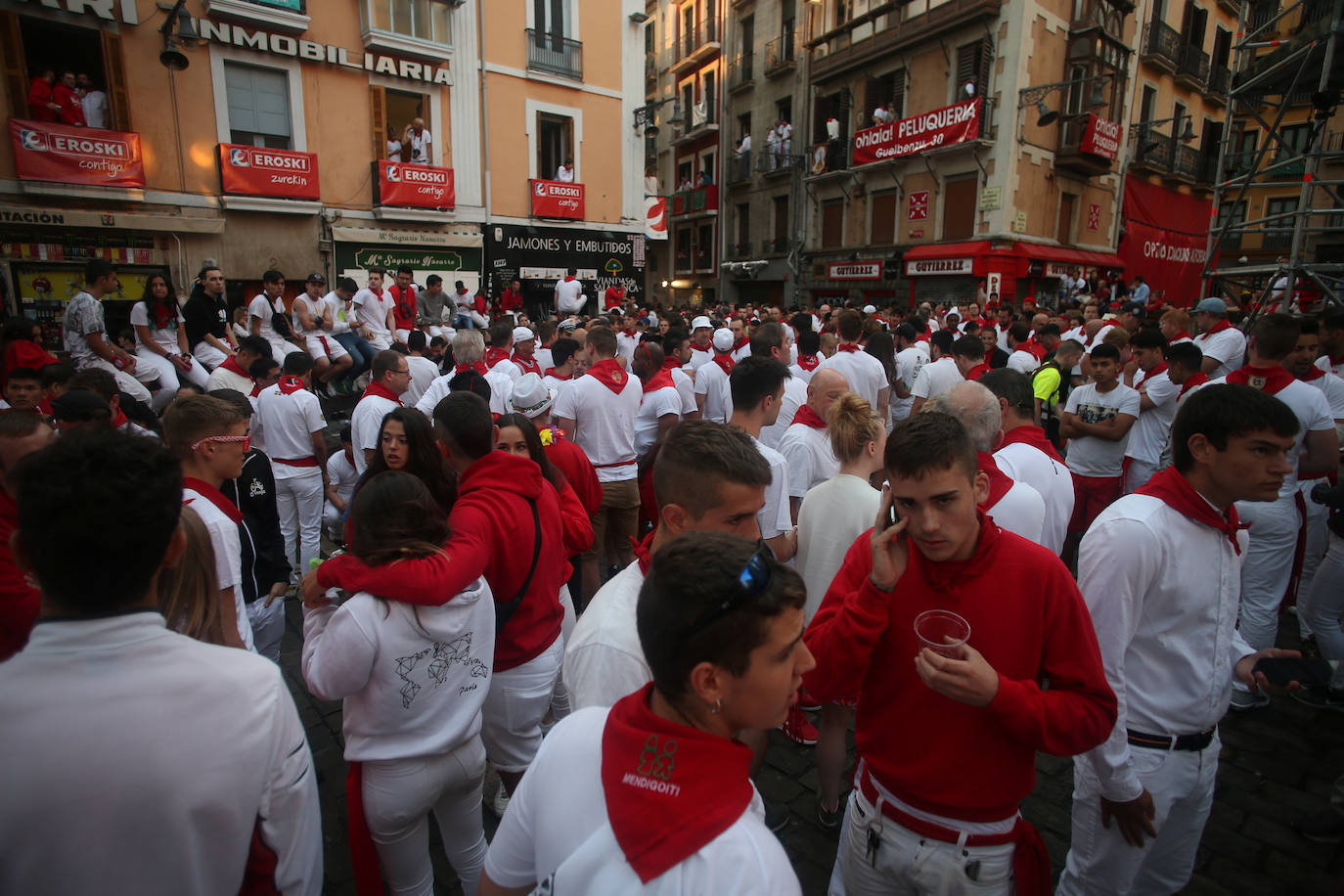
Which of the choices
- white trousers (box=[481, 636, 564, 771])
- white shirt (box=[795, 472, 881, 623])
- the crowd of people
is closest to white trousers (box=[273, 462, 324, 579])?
the crowd of people

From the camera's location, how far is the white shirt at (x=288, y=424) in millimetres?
5371

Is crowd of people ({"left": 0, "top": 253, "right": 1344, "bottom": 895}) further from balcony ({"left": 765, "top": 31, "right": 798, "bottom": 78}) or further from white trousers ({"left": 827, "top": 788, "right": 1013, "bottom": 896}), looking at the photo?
balcony ({"left": 765, "top": 31, "right": 798, "bottom": 78})

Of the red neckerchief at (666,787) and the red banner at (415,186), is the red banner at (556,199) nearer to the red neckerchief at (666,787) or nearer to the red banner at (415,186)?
the red banner at (415,186)

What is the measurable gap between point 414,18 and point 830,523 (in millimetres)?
19158

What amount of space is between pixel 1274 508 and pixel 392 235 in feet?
59.8

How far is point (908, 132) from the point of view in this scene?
72.1ft

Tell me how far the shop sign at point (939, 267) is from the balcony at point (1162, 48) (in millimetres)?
9792

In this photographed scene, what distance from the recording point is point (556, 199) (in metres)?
20.3

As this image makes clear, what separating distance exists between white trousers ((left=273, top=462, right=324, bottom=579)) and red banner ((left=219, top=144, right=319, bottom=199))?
13244 mm

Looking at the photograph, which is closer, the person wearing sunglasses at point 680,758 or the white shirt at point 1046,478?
the person wearing sunglasses at point 680,758

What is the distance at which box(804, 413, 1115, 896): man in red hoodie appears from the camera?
5.93ft

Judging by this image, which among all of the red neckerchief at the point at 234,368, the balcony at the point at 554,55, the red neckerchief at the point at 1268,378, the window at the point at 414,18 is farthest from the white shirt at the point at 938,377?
the balcony at the point at 554,55

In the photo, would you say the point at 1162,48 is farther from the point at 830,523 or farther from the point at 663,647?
the point at 663,647

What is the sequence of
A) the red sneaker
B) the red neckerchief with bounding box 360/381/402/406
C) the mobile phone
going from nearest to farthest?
the mobile phone, the red sneaker, the red neckerchief with bounding box 360/381/402/406
